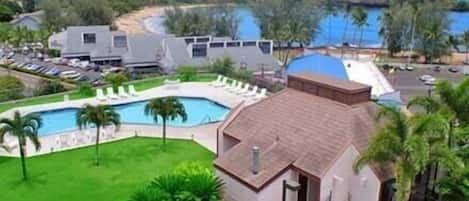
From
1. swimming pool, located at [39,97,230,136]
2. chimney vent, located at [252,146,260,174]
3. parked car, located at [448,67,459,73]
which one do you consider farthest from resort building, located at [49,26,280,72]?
chimney vent, located at [252,146,260,174]

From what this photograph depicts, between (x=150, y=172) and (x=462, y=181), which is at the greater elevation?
(x=462, y=181)

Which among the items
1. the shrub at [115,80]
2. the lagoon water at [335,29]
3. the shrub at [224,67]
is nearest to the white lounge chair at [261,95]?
the shrub at [224,67]

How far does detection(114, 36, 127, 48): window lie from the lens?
5025 centimetres

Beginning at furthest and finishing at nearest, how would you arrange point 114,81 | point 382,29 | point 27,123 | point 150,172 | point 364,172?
point 382,29 → point 114,81 → point 150,172 → point 27,123 → point 364,172

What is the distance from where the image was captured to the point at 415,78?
1875 inches

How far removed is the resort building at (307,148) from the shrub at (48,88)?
62.9 feet

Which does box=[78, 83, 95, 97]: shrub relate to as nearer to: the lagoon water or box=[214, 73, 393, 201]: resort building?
box=[214, 73, 393, 201]: resort building

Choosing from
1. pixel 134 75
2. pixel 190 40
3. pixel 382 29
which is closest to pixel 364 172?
pixel 134 75

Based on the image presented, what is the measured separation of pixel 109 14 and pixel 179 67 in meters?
29.8

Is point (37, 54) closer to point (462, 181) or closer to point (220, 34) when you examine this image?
point (220, 34)

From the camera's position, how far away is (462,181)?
1595 cm

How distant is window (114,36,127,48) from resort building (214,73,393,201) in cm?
3133

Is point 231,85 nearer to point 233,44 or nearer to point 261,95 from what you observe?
point 261,95

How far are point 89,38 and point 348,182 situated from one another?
126 feet
